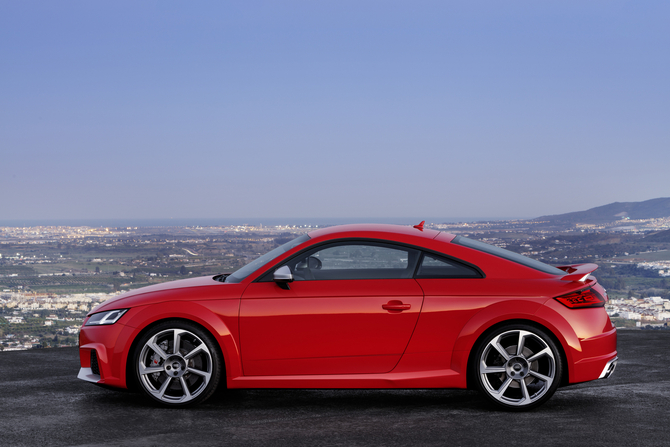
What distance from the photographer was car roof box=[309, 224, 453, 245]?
4.50 metres

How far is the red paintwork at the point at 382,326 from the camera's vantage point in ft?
13.7

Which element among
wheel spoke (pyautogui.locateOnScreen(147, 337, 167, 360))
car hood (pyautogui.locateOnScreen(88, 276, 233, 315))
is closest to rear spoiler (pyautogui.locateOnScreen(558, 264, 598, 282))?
car hood (pyautogui.locateOnScreen(88, 276, 233, 315))

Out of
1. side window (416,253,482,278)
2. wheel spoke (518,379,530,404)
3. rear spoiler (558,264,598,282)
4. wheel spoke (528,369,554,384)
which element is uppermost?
side window (416,253,482,278)

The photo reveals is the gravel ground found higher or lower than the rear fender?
lower

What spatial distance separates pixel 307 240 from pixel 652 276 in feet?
89.8

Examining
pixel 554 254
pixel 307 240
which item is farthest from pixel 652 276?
pixel 307 240

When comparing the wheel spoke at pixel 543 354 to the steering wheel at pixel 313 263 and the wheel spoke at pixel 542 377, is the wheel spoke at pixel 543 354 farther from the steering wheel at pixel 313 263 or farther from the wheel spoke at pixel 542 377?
the steering wheel at pixel 313 263

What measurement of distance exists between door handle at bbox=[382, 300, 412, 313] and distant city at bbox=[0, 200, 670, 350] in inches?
402

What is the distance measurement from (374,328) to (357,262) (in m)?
0.61

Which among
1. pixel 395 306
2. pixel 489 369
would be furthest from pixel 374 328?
pixel 489 369

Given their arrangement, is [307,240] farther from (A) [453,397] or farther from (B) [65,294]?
(B) [65,294]

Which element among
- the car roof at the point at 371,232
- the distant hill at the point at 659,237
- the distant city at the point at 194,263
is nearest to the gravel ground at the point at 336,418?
the car roof at the point at 371,232

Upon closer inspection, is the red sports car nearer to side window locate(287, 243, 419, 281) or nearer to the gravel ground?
side window locate(287, 243, 419, 281)

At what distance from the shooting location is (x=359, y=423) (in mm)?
3939
